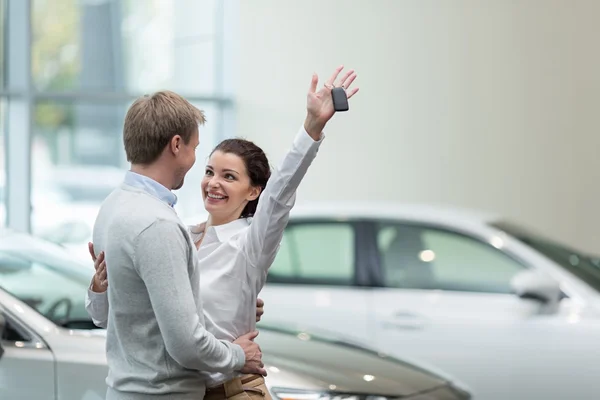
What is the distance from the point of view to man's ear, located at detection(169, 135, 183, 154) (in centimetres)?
268

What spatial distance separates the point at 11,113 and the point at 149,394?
7980 millimetres

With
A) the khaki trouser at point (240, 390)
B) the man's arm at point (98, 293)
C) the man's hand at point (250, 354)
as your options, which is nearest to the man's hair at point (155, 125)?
the man's arm at point (98, 293)

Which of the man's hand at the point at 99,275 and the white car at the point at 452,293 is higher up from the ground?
the man's hand at the point at 99,275

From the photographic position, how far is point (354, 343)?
4.78 metres

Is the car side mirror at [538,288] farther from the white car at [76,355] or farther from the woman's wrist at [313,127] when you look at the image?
the woman's wrist at [313,127]

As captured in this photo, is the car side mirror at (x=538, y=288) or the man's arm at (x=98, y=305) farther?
the car side mirror at (x=538, y=288)

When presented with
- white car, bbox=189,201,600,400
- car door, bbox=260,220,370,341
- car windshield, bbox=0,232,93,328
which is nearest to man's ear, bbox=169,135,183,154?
car windshield, bbox=0,232,93,328

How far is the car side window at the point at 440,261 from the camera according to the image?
6266mm

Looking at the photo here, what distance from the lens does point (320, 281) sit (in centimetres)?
651

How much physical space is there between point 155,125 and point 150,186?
0.51 feet

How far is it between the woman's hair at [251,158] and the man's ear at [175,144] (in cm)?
40

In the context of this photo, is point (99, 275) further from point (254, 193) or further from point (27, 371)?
point (27, 371)

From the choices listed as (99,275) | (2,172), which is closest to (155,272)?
(99,275)

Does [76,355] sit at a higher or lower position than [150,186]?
lower
